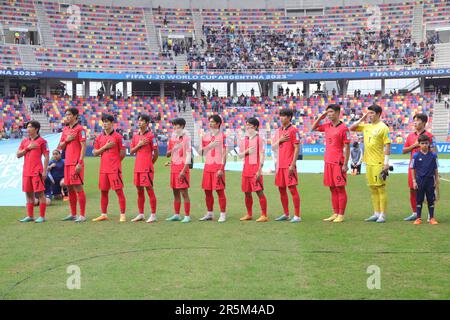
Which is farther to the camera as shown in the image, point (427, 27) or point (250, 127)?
point (427, 27)

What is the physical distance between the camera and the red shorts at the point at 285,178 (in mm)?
10508

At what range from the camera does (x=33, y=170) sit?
10836mm

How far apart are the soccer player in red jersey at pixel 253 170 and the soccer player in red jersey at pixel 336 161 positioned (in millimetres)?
1219

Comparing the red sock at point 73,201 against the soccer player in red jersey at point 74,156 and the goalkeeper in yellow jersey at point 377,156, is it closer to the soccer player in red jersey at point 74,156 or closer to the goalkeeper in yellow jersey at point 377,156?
the soccer player in red jersey at point 74,156

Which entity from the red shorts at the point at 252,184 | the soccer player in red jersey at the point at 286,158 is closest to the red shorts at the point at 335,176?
the soccer player in red jersey at the point at 286,158

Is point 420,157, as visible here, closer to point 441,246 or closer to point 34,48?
point 441,246

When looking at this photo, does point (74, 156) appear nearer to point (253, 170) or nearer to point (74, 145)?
point (74, 145)

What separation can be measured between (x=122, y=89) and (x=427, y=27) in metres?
29.3

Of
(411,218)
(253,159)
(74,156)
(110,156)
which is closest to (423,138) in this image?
(411,218)

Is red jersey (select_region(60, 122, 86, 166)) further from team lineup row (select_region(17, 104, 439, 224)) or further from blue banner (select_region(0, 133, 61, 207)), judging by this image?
blue banner (select_region(0, 133, 61, 207))

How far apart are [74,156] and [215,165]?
2801mm

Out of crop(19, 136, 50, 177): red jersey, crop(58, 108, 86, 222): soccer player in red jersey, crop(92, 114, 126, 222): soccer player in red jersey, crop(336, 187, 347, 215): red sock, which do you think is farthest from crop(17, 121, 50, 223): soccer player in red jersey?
crop(336, 187, 347, 215): red sock

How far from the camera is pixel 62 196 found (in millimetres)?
15039
